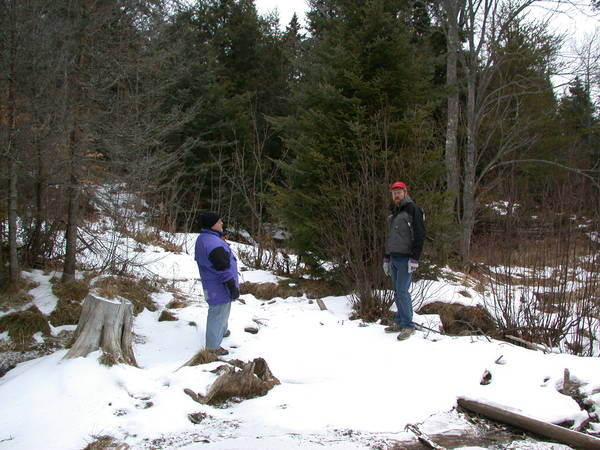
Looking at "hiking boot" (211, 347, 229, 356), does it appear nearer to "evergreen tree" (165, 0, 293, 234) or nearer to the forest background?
the forest background

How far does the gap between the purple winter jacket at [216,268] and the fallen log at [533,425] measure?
2670 mm

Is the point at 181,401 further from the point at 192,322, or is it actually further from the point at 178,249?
the point at 178,249

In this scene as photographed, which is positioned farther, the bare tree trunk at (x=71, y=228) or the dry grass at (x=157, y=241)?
the dry grass at (x=157, y=241)

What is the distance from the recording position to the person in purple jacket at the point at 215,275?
515 cm

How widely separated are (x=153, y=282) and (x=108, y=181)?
77.2 inches

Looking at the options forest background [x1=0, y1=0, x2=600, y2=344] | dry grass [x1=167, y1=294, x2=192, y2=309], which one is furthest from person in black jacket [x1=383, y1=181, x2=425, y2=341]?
dry grass [x1=167, y1=294, x2=192, y2=309]

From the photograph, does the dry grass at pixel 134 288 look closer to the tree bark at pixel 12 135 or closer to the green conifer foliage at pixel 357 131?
the tree bark at pixel 12 135

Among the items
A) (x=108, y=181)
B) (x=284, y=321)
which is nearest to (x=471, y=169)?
(x=284, y=321)

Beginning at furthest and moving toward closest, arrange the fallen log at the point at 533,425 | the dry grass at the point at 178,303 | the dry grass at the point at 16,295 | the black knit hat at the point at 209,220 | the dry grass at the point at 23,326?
the dry grass at the point at 178,303 < the dry grass at the point at 16,295 < the dry grass at the point at 23,326 < the black knit hat at the point at 209,220 < the fallen log at the point at 533,425

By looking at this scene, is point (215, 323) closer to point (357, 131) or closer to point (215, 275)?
point (215, 275)

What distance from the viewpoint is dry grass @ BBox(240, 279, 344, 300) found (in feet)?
26.7

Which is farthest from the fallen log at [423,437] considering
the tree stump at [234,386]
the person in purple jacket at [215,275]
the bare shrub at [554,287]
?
the bare shrub at [554,287]

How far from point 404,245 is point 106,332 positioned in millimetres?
3580

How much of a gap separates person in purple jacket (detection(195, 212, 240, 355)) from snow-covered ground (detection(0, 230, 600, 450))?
406 millimetres
